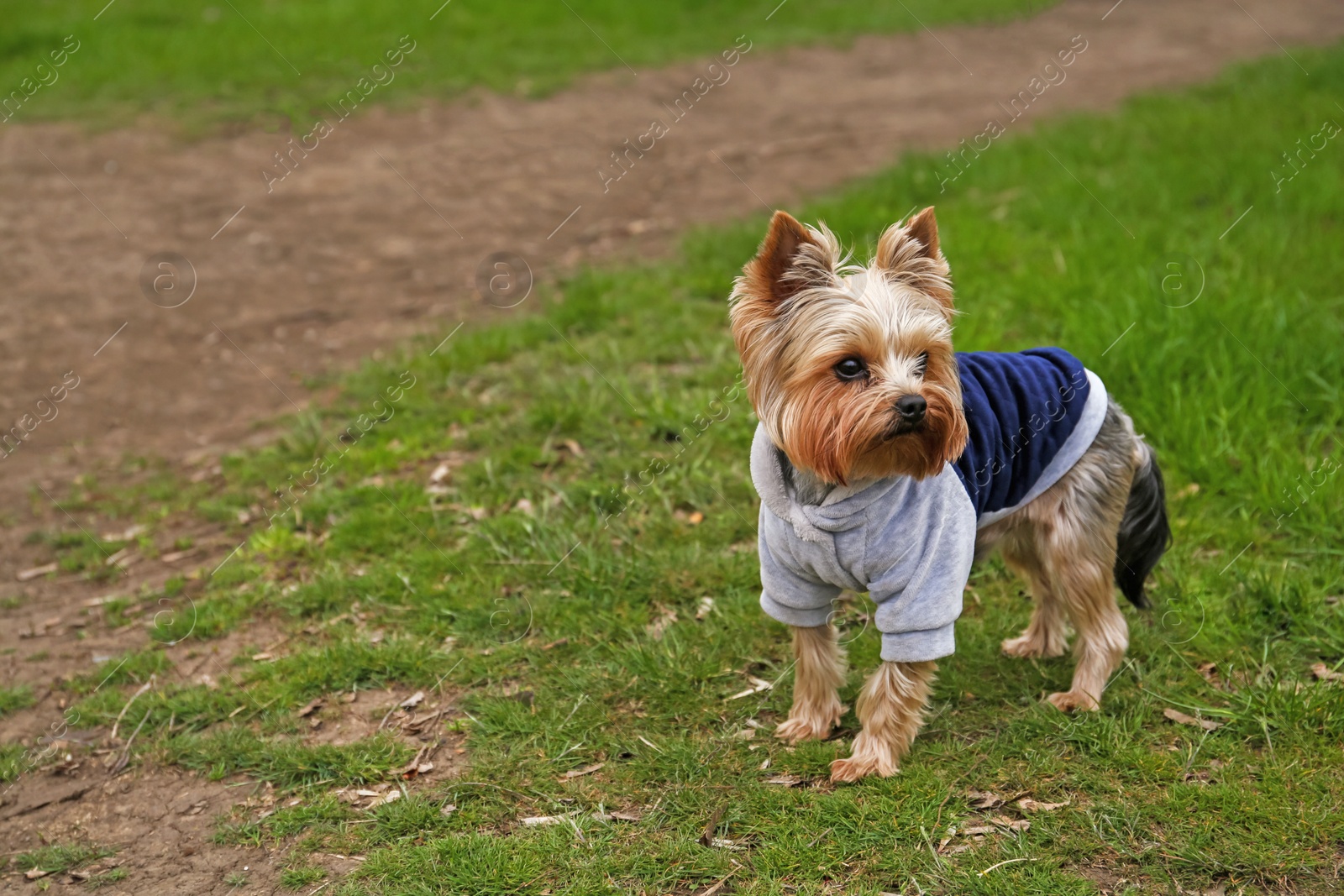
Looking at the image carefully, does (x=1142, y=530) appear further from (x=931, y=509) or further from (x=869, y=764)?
(x=869, y=764)

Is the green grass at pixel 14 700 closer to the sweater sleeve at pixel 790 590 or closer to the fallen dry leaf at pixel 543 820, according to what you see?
the fallen dry leaf at pixel 543 820

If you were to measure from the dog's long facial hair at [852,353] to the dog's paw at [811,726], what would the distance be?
0.44 metres

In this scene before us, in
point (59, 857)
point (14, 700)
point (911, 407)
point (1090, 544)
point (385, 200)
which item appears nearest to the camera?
point (911, 407)

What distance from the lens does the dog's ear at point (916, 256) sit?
3.74 meters

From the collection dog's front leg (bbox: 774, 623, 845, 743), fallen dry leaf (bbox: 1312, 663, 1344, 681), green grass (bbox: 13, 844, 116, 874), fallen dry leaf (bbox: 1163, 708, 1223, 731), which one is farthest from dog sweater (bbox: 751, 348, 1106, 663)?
green grass (bbox: 13, 844, 116, 874)

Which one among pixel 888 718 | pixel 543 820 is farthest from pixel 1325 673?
pixel 543 820

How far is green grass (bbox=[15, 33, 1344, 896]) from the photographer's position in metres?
3.75

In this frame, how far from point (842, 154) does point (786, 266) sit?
25.2 feet

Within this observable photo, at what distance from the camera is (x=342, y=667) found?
15.9ft

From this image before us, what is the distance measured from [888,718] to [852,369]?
1238mm

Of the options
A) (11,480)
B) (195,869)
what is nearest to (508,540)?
(195,869)

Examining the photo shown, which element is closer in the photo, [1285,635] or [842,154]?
[1285,635]

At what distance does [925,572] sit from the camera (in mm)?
3766

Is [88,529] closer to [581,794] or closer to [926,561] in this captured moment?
Answer: [581,794]
